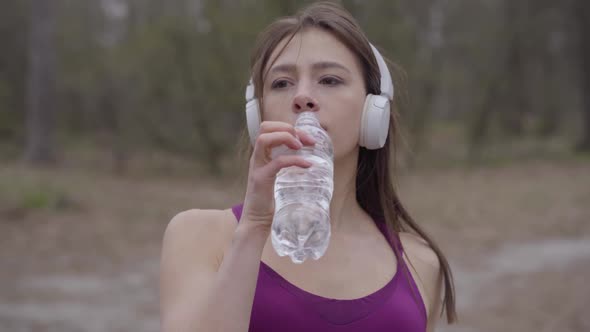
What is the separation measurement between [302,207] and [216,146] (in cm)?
1525

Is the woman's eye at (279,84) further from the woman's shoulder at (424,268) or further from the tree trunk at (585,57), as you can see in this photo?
the tree trunk at (585,57)

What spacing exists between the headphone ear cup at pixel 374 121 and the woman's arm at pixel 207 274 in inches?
22.5

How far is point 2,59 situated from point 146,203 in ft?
48.5

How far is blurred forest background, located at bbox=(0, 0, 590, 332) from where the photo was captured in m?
7.51

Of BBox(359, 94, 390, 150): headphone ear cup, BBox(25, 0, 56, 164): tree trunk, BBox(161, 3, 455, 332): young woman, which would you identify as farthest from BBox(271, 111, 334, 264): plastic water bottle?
BBox(25, 0, 56, 164): tree trunk

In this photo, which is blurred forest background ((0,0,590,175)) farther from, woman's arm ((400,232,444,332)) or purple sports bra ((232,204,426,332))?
purple sports bra ((232,204,426,332))

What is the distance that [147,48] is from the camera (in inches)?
648

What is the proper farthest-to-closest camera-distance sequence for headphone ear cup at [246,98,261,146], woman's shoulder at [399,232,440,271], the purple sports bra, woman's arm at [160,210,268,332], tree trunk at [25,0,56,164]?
tree trunk at [25,0,56,164]
woman's shoulder at [399,232,440,271]
headphone ear cup at [246,98,261,146]
the purple sports bra
woman's arm at [160,210,268,332]

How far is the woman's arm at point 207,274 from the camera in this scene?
5.80ft

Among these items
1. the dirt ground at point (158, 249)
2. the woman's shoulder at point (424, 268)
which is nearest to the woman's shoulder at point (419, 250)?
the woman's shoulder at point (424, 268)


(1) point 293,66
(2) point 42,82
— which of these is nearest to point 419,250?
(1) point 293,66

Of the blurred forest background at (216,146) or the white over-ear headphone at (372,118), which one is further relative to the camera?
the blurred forest background at (216,146)

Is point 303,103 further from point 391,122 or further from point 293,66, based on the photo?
point 391,122

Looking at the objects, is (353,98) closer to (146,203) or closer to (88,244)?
(88,244)
